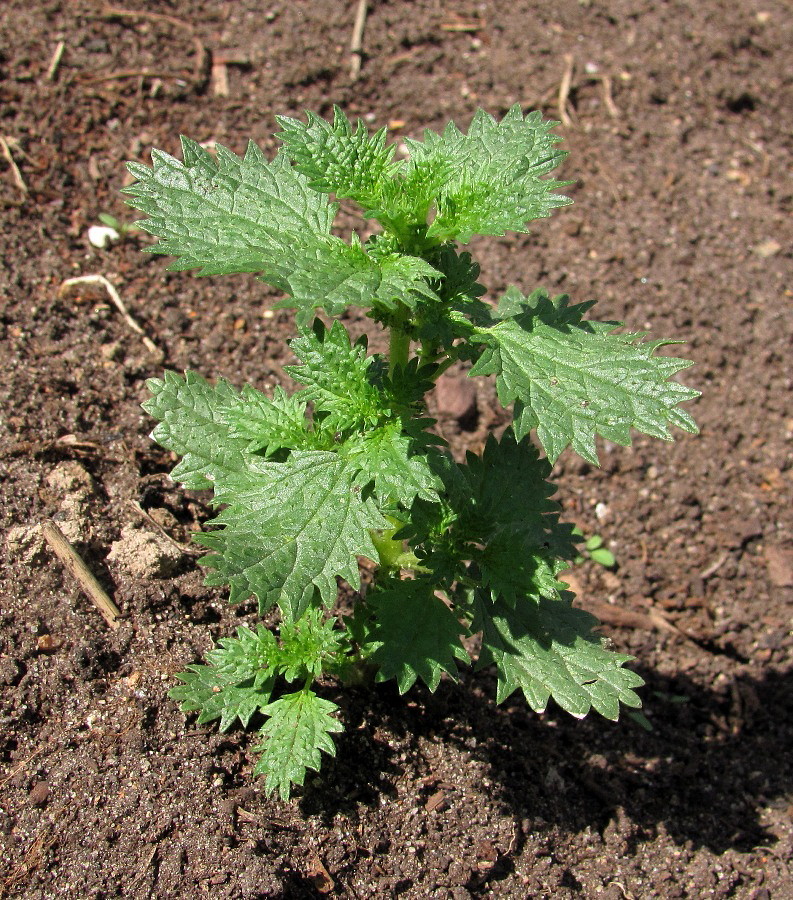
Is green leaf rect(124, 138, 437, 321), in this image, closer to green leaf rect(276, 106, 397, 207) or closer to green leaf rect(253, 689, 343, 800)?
green leaf rect(276, 106, 397, 207)

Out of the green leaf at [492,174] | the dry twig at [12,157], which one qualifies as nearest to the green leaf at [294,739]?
the green leaf at [492,174]

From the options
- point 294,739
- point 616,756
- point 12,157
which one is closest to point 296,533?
point 294,739

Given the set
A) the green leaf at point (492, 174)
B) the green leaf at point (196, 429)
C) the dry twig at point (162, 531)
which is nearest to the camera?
the green leaf at point (492, 174)

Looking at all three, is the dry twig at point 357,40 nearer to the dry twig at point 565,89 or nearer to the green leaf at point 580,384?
the dry twig at point 565,89

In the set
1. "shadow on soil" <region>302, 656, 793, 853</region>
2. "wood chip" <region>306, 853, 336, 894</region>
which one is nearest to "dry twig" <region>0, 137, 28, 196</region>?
"shadow on soil" <region>302, 656, 793, 853</region>

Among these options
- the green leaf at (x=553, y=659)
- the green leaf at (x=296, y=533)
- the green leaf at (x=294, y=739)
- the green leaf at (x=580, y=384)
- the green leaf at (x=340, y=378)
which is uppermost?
the green leaf at (x=580, y=384)

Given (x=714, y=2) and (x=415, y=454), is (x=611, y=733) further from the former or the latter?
(x=714, y=2)

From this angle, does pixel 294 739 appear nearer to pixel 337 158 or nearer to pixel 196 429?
pixel 196 429
